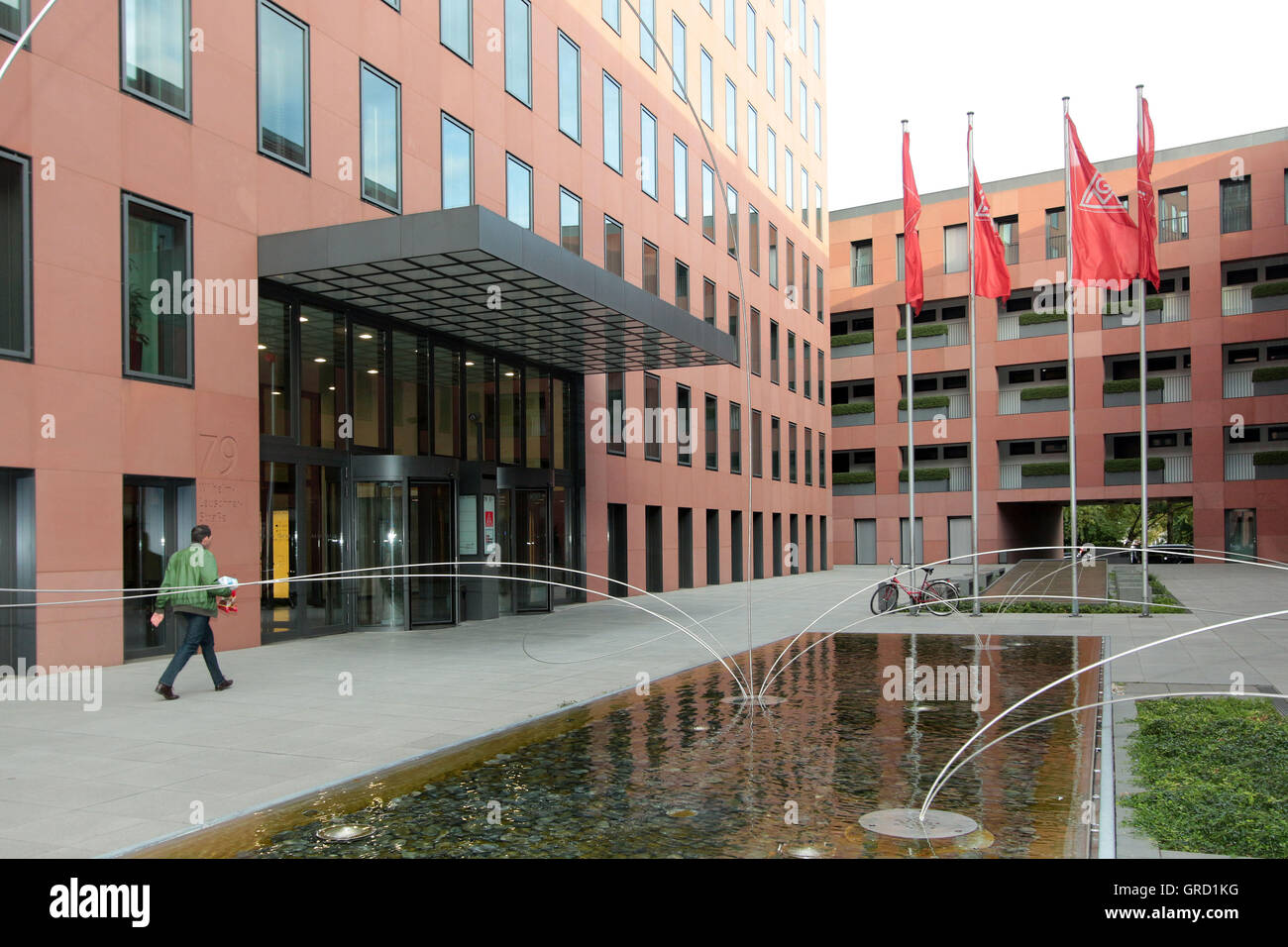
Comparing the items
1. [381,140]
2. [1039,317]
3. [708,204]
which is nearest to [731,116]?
[708,204]

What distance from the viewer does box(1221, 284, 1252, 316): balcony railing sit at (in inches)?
1918

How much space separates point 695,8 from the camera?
35219 millimetres

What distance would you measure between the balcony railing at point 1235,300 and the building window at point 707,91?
27671mm

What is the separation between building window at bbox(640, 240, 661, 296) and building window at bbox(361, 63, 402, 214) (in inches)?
440

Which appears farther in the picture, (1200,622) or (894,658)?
(1200,622)

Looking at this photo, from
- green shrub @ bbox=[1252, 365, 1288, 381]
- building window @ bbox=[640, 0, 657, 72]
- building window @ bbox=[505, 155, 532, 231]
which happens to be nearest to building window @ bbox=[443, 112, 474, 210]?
building window @ bbox=[505, 155, 532, 231]

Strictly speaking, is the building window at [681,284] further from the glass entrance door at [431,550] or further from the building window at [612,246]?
the glass entrance door at [431,550]

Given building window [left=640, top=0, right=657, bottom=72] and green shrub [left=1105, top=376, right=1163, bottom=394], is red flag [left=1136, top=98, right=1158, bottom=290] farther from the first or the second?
green shrub [left=1105, top=376, right=1163, bottom=394]

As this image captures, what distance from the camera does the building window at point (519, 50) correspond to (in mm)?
23641

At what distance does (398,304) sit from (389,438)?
2.63 metres

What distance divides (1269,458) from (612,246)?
35005mm

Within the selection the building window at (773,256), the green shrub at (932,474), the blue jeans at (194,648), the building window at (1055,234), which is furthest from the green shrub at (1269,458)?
the blue jeans at (194,648)
